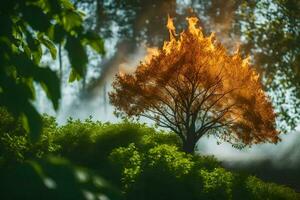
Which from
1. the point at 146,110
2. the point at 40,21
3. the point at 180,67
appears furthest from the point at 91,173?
the point at 146,110

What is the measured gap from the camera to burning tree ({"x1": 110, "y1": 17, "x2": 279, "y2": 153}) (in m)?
21.2

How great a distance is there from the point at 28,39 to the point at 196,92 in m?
20.6

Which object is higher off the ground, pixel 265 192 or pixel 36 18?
pixel 265 192

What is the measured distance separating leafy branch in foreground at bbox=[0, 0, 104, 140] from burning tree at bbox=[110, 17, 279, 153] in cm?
1920

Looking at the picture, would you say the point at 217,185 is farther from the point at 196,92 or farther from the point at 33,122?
the point at 33,122

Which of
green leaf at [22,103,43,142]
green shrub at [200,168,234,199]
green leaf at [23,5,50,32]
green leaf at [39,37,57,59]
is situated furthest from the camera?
green shrub at [200,168,234,199]

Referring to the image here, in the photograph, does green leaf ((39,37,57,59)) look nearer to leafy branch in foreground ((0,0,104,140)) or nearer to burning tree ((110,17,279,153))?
leafy branch in foreground ((0,0,104,140))

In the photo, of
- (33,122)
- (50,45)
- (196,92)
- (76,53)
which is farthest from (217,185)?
(33,122)

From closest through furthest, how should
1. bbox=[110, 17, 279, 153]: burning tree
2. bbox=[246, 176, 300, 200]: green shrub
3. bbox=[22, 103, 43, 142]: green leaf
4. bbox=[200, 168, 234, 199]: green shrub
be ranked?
bbox=[22, 103, 43, 142]: green leaf → bbox=[200, 168, 234, 199]: green shrub → bbox=[246, 176, 300, 200]: green shrub → bbox=[110, 17, 279, 153]: burning tree

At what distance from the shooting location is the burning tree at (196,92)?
21.2 metres

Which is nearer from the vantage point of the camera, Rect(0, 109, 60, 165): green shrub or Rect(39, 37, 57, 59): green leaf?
Rect(39, 37, 57, 59): green leaf

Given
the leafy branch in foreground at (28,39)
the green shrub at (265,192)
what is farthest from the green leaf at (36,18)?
the green shrub at (265,192)

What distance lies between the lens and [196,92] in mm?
22500

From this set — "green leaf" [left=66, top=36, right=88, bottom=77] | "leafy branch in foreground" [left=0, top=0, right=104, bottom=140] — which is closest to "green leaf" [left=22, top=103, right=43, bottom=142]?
"leafy branch in foreground" [left=0, top=0, right=104, bottom=140]
